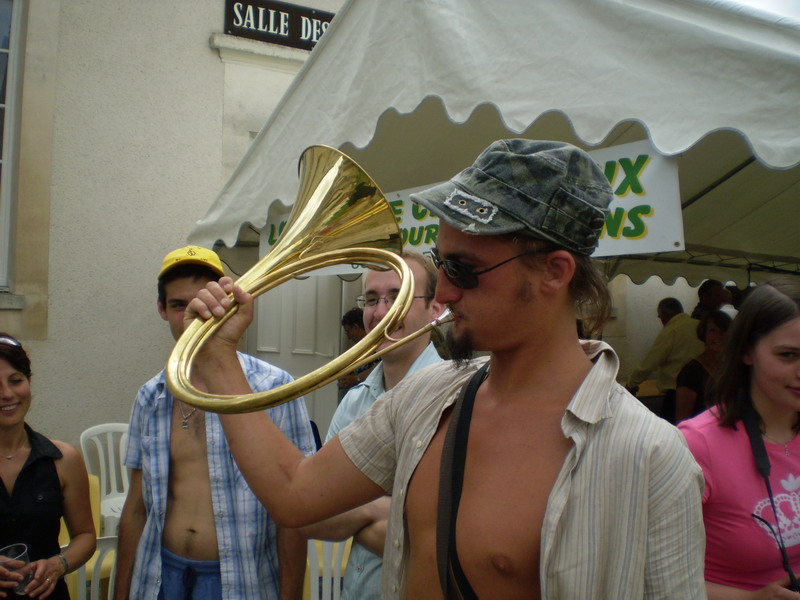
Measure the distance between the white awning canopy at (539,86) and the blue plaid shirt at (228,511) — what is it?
128cm

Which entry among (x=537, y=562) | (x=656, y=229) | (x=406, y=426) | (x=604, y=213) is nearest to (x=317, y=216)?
(x=406, y=426)

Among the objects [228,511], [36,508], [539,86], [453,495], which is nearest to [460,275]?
[453,495]

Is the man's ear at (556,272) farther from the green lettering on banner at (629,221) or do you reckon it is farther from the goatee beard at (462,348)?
the green lettering on banner at (629,221)

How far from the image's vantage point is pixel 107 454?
4676 mm

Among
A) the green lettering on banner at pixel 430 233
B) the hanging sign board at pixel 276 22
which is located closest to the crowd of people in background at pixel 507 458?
the green lettering on banner at pixel 430 233

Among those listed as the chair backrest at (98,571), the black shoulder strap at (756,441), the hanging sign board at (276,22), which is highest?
the hanging sign board at (276,22)

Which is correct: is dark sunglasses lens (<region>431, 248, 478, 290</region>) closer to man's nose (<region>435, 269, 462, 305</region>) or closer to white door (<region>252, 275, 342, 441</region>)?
man's nose (<region>435, 269, 462, 305</region>)

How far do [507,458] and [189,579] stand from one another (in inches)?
48.9

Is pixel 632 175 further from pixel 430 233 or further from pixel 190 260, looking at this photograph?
pixel 190 260

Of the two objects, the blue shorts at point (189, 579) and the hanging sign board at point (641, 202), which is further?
the hanging sign board at point (641, 202)

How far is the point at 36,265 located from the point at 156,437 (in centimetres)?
317

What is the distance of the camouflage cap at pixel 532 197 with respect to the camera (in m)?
1.11

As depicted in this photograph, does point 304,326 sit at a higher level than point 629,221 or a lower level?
lower

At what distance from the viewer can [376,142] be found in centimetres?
359
